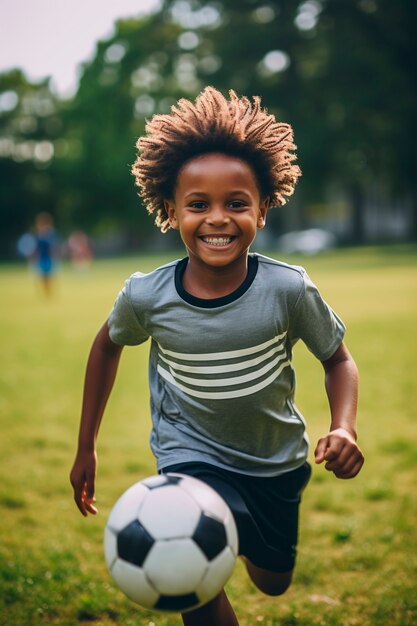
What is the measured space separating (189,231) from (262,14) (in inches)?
1839

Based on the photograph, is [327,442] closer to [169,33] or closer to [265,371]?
[265,371]

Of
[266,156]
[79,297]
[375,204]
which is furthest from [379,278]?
[375,204]

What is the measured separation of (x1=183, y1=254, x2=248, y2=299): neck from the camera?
2.80m

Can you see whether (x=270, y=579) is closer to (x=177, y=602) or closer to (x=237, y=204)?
(x=177, y=602)

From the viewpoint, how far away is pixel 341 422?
2.61 meters

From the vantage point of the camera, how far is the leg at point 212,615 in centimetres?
246

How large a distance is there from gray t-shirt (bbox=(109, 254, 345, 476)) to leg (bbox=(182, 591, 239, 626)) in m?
0.52

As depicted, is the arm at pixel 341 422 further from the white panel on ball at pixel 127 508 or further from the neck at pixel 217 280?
the white panel on ball at pixel 127 508

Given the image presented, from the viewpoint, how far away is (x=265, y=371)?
9.12 feet

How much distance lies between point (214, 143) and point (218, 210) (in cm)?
34

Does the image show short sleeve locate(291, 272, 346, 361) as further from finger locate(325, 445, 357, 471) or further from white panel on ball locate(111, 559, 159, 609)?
white panel on ball locate(111, 559, 159, 609)

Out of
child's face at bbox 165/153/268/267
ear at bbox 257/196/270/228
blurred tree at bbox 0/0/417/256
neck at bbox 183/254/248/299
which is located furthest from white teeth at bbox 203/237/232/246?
blurred tree at bbox 0/0/417/256

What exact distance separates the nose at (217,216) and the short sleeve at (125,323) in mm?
462

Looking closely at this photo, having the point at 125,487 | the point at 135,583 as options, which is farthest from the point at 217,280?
the point at 125,487
